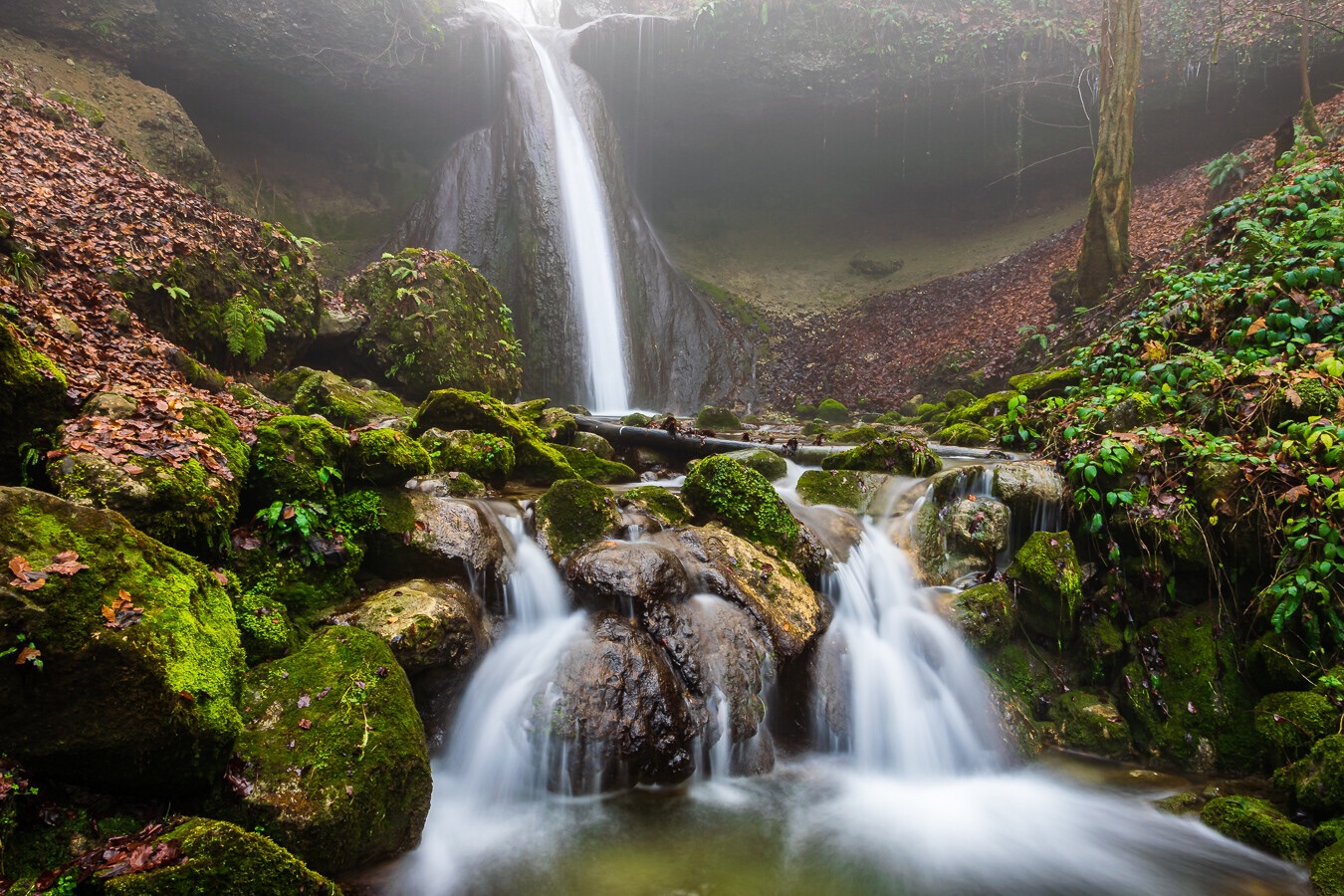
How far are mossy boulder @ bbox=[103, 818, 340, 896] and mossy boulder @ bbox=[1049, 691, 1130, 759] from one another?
5003 mm

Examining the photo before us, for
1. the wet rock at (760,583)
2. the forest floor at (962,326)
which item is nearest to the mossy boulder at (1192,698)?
the wet rock at (760,583)

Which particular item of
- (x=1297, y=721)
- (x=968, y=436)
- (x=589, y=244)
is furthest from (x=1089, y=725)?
(x=589, y=244)

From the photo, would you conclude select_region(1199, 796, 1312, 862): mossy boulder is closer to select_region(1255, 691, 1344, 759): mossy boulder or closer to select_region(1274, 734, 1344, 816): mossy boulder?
select_region(1274, 734, 1344, 816): mossy boulder

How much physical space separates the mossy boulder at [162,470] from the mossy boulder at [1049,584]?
5796mm

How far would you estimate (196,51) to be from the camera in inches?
561

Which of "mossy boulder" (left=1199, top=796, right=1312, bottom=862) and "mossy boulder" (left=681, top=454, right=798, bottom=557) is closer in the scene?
"mossy boulder" (left=1199, top=796, right=1312, bottom=862)

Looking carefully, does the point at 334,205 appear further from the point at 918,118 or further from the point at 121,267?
the point at 918,118

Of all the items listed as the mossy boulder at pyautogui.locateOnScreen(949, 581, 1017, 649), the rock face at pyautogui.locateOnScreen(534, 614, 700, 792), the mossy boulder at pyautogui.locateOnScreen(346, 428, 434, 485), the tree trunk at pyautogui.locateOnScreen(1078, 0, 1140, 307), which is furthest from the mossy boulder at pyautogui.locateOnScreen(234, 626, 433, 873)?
the tree trunk at pyautogui.locateOnScreen(1078, 0, 1140, 307)

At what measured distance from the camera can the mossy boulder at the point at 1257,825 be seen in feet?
11.5

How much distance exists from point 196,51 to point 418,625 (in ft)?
54.8

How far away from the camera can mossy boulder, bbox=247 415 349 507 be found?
4254 mm

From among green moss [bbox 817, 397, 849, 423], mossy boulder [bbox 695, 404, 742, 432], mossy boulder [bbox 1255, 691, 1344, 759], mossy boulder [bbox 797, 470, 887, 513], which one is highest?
green moss [bbox 817, 397, 849, 423]

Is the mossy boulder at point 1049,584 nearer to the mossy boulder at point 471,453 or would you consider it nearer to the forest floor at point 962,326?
the mossy boulder at point 471,453

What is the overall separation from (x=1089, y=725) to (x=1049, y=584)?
1044 mm
